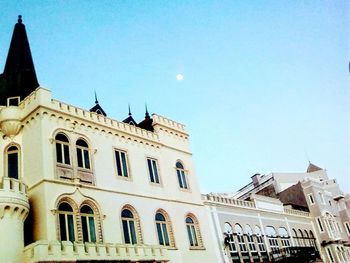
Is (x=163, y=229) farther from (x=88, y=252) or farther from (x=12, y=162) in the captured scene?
(x=12, y=162)

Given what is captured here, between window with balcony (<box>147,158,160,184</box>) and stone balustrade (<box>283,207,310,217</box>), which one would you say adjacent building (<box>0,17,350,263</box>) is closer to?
window with balcony (<box>147,158,160,184</box>)

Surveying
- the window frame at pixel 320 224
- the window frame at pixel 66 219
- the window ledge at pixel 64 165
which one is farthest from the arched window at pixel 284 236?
the window ledge at pixel 64 165

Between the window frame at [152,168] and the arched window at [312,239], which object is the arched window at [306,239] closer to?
the arched window at [312,239]

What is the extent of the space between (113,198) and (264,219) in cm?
1815

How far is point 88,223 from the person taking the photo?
1973 cm

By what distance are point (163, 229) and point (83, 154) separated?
696 centimetres

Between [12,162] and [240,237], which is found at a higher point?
[12,162]

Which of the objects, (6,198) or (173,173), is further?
(173,173)

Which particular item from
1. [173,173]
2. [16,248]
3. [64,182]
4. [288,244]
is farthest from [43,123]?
[288,244]

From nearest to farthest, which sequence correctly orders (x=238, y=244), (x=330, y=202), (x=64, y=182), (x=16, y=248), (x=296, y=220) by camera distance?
(x=16, y=248) < (x=64, y=182) < (x=238, y=244) < (x=296, y=220) < (x=330, y=202)

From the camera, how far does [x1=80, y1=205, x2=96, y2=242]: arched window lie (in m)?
19.4

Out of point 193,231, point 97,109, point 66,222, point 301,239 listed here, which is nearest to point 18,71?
point 97,109

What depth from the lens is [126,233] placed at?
70.4 ft

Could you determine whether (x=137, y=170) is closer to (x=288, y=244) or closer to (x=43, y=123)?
(x=43, y=123)
